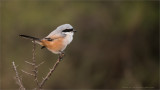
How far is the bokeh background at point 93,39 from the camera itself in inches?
368

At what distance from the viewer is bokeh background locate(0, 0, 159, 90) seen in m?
9.34

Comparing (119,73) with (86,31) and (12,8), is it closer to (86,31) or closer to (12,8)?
(86,31)

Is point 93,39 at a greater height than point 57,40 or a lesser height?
lesser

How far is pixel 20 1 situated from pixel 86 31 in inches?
74.3

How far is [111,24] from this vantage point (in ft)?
31.2

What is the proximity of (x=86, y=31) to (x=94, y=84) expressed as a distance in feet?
4.44

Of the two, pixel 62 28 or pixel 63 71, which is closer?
pixel 62 28

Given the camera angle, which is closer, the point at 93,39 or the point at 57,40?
the point at 57,40

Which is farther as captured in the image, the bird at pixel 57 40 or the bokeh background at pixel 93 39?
the bokeh background at pixel 93 39

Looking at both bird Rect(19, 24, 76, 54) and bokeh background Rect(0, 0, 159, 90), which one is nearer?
bird Rect(19, 24, 76, 54)

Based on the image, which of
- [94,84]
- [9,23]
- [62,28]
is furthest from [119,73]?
[62,28]

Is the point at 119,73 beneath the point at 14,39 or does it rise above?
beneath

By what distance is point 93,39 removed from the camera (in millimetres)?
9477

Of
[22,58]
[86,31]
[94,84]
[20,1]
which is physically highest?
[20,1]
